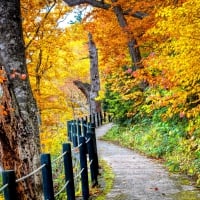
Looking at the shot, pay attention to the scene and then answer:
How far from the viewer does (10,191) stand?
3.30m

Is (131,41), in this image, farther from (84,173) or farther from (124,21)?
(84,173)

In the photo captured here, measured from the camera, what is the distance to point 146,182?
789 centimetres

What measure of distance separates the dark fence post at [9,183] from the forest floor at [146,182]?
3.66 metres

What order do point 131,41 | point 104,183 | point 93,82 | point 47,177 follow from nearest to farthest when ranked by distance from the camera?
point 47,177 → point 104,183 → point 131,41 → point 93,82

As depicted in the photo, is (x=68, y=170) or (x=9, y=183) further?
(x=68, y=170)

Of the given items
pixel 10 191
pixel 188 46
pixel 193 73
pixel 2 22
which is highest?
pixel 2 22

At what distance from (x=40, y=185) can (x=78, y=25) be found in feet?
40.8

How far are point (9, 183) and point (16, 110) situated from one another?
3487 mm

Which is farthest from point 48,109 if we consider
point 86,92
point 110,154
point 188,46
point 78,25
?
point 188,46

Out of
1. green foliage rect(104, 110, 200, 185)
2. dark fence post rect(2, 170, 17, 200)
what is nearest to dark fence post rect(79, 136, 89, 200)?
green foliage rect(104, 110, 200, 185)

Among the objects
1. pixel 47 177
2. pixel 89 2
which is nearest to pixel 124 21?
pixel 89 2

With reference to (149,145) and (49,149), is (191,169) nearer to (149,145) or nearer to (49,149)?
(149,145)

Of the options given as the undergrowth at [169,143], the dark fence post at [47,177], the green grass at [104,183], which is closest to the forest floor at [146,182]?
A: the green grass at [104,183]

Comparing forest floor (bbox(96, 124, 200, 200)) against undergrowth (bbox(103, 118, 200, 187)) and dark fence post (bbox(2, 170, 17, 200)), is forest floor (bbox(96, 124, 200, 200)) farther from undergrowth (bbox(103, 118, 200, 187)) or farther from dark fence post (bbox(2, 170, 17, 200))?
dark fence post (bbox(2, 170, 17, 200))
